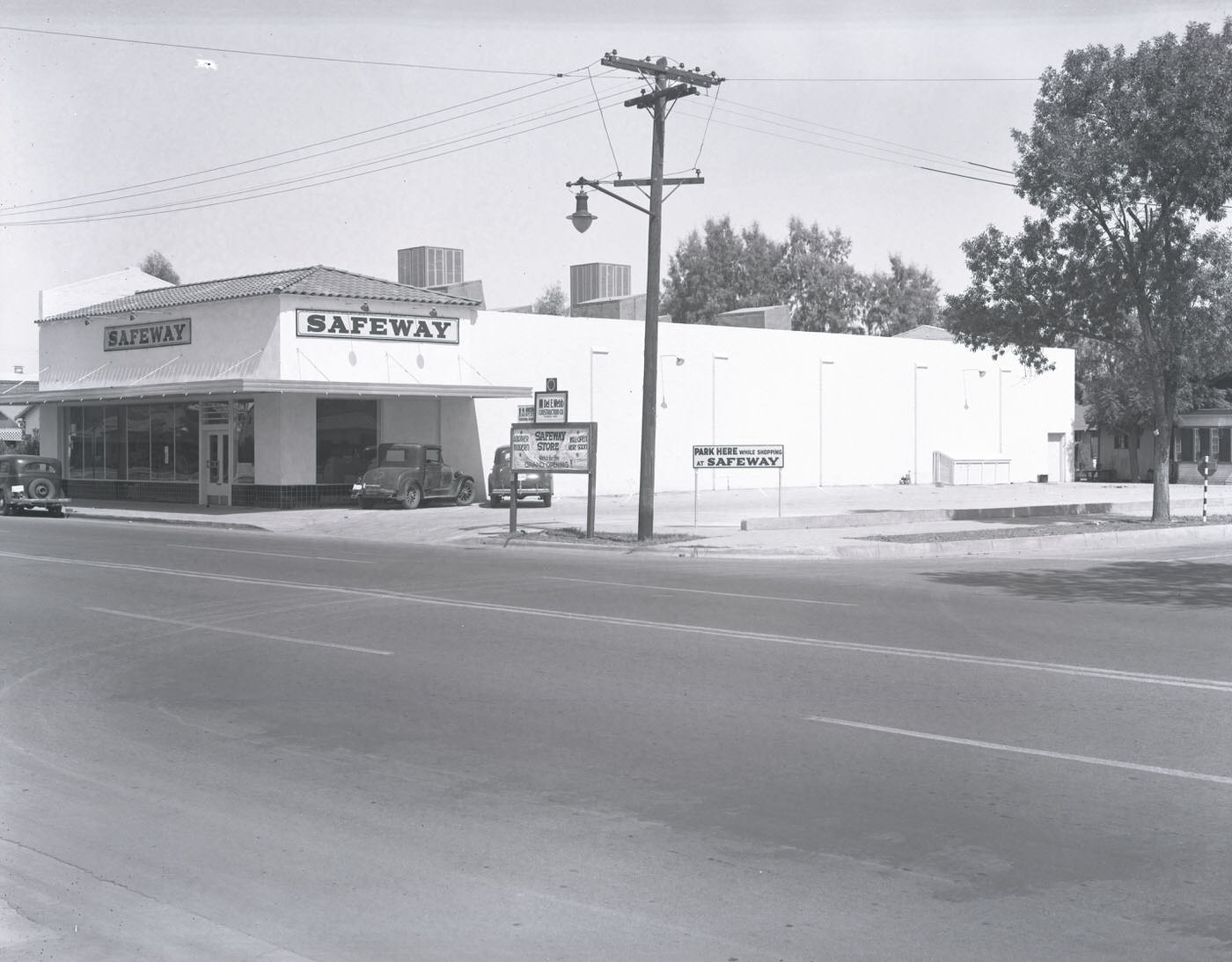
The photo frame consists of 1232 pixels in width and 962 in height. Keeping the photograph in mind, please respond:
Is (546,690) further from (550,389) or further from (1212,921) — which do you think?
(550,389)

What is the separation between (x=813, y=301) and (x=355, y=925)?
286 ft

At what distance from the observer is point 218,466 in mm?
37719

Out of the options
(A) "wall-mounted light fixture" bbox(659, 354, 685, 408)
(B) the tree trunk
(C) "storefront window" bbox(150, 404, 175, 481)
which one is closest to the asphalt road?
(B) the tree trunk

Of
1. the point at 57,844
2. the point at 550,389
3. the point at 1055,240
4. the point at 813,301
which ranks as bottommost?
the point at 57,844

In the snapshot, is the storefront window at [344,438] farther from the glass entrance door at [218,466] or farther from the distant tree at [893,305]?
the distant tree at [893,305]

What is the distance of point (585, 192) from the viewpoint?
79.6ft

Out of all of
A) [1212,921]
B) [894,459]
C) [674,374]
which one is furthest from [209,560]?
[894,459]

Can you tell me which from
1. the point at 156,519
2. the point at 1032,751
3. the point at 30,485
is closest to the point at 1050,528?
the point at 1032,751

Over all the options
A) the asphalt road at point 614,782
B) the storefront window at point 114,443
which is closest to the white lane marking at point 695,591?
the asphalt road at point 614,782

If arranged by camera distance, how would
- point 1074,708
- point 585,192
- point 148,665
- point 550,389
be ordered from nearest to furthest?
point 1074,708 → point 148,665 → point 585,192 → point 550,389

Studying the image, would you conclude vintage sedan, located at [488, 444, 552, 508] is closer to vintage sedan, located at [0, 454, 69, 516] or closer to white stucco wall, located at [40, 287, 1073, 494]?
white stucco wall, located at [40, 287, 1073, 494]

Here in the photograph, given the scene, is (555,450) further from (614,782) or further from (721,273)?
(721,273)

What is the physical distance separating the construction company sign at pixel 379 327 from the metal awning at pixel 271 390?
1470mm

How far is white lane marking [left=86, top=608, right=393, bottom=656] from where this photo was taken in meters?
11.6
